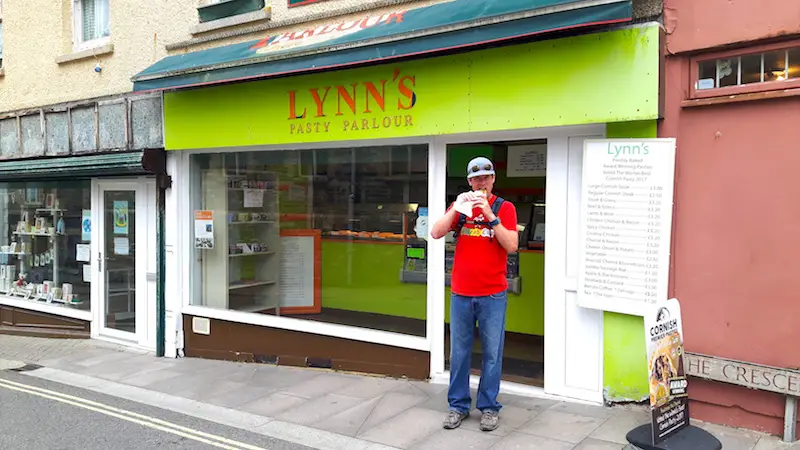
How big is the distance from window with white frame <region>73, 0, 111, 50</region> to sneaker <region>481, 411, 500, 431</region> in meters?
7.93

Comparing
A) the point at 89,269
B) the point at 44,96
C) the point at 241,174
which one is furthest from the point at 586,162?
the point at 44,96

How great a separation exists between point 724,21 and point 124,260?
26.7 ft

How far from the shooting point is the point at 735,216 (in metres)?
4.51

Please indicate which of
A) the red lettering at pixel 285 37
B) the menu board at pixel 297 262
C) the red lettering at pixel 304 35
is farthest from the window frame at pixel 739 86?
the menu board at pixel 297 262

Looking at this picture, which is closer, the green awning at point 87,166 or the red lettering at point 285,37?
the red lettering at point 285,37

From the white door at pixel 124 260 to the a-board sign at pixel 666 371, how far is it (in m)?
6.78

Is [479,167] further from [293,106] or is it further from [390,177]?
[293,106]

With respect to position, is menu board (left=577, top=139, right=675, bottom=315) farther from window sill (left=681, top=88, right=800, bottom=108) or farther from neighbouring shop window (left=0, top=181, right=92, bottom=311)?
neighbouring shop window (left=0, top=181, right=92, bottom=311)

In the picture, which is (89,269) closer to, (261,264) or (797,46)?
(261,264)

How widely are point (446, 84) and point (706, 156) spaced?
2.30 m

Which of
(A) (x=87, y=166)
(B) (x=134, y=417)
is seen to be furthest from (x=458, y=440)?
(A) (x=87, y=166)

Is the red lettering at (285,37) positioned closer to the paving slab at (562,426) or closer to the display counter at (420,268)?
the display counter at (420,268)

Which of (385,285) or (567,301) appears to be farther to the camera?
(385,285)

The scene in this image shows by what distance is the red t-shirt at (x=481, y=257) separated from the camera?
15.8 feet
